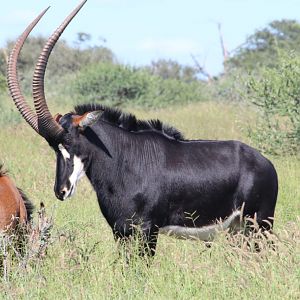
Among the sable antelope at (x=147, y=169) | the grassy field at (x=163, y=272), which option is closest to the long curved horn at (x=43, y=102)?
the sable antelope at (x=147, y=169)

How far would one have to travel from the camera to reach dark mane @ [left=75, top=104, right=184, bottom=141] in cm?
717

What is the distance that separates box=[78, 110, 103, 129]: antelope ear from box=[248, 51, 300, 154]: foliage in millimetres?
6246

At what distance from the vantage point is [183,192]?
7.02 metres

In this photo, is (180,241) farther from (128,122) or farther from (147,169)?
(128,122)

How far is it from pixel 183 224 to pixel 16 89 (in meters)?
1.74

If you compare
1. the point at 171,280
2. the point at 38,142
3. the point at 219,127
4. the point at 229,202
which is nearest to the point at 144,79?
the point at 219,127

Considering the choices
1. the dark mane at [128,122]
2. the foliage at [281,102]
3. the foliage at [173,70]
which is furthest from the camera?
the foliage at [173,70]

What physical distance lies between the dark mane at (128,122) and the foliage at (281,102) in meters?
5.56

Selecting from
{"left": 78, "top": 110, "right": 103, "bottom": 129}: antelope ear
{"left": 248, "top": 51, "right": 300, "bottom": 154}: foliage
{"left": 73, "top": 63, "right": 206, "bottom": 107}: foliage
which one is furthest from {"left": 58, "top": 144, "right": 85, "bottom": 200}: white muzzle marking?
{"left": 73, "top": 63, "right": 206, "bottom": 107}: foliage

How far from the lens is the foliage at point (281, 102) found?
12.7 m

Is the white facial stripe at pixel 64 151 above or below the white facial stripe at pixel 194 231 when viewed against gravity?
above

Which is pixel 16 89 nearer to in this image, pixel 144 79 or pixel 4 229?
pixel 4 229

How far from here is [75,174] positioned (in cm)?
675

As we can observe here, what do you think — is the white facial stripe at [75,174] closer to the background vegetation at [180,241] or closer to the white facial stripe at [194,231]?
the background vegetation at [180,241]
